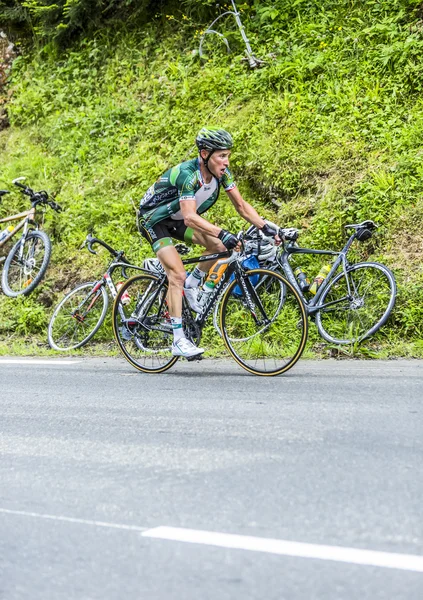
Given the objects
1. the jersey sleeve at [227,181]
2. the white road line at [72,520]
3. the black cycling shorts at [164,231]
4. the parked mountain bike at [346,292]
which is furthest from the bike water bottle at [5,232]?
the white road line at [72,520]

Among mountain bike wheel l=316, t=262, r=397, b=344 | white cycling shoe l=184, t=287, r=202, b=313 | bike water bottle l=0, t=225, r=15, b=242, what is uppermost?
white cycling shoe l=184, t=287, r=202, b=313

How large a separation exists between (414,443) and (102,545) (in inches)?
84.7

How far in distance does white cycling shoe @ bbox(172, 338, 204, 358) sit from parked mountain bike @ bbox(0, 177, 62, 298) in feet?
16.8

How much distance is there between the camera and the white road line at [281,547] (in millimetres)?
3719

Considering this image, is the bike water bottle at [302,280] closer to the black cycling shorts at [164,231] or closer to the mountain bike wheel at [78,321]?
A: the black cycling shorts at [164,231]

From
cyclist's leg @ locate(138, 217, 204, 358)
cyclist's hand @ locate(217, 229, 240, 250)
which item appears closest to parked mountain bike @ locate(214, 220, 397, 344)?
cyclist's leg @ locate(138, 217, 204, 358)

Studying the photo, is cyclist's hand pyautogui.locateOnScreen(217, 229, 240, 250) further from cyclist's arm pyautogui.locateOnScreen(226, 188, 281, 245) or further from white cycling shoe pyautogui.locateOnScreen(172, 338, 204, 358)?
white cycling shoe pyautogui.locateOnScreen(172, 338, 204, 358)

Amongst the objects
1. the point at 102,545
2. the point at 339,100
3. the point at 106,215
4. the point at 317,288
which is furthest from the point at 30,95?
the point at 102,545

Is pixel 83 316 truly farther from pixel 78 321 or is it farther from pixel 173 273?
pixel 173 273

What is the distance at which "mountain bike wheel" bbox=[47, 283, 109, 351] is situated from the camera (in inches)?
465

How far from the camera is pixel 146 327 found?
9.31 meters

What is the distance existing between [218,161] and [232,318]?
1491 millimetres

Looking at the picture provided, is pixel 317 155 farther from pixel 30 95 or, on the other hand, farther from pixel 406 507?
pixel 406 507

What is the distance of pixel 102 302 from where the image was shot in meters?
12.0
